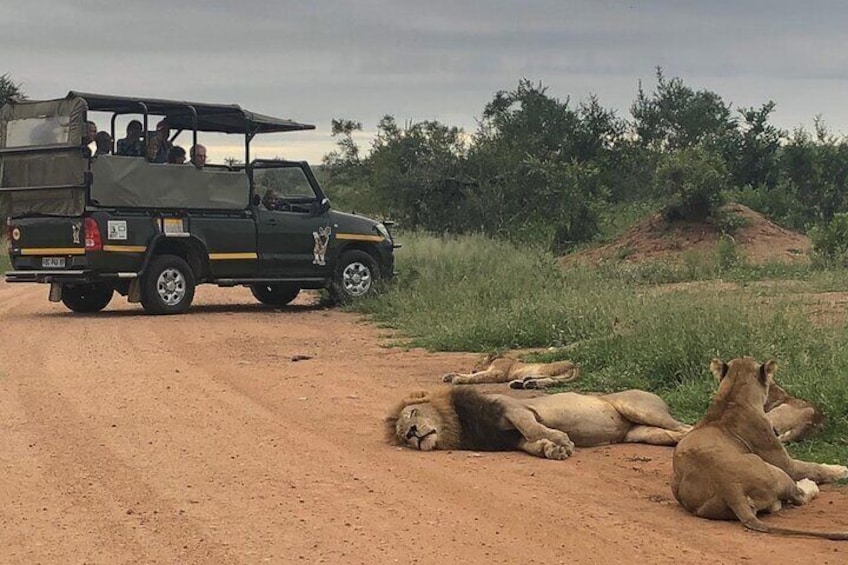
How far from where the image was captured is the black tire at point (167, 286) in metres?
15.5

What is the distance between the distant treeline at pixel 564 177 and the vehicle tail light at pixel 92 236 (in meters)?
13.3

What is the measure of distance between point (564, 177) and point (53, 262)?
16.2 metres

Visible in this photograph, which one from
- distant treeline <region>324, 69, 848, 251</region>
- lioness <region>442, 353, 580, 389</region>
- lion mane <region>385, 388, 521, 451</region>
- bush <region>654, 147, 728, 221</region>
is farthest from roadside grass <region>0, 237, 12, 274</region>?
lion mane <region>385, 388, 521, 451</region>

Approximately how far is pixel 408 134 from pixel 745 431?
25.1 metres

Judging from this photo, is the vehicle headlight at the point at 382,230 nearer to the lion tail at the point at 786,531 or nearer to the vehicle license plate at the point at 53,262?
the vehicle license plate at the point at 53,262

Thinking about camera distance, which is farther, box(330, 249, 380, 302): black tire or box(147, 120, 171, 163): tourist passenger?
box(330, 249, 380, 302): black tire

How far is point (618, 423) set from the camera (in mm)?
7422

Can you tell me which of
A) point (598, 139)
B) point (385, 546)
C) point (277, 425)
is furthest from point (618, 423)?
point (598, 139)

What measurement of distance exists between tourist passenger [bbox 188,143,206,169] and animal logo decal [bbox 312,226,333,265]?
6.43 ft

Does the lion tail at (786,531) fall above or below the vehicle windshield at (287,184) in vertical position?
below

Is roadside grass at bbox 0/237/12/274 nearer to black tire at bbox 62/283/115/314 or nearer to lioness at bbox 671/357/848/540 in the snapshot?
black tire at bbox 62/283/115/314

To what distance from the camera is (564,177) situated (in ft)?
94.5

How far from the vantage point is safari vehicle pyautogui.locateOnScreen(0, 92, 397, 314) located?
15078mm

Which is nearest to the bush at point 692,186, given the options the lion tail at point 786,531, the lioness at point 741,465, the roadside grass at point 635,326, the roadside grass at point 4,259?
the roadside grass at point 635,326
